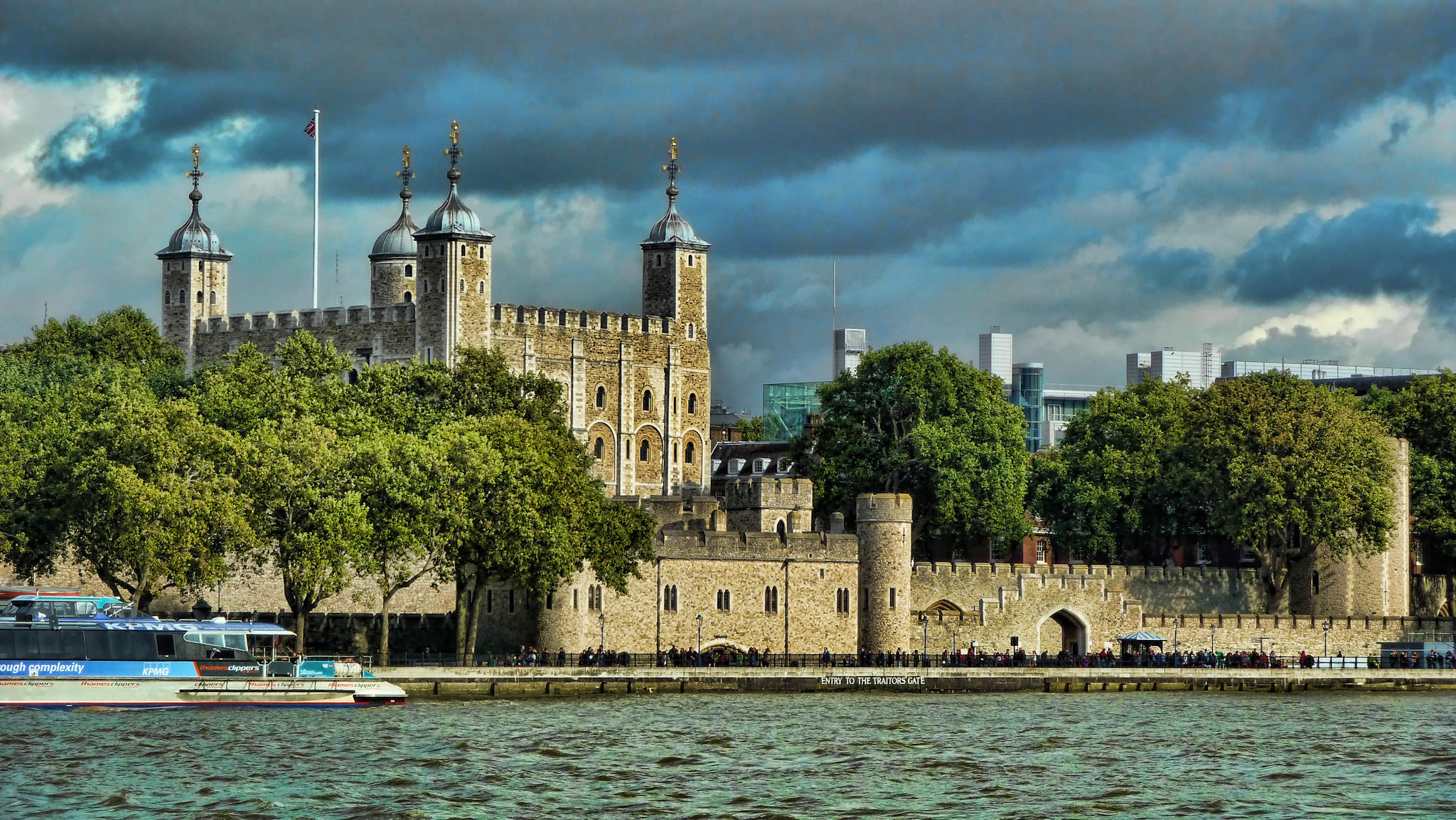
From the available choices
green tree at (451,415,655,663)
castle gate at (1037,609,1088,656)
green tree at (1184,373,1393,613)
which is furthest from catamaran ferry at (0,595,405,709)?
green tree at (1184,373,1393,613)

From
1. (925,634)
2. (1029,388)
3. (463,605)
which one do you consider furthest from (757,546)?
(1029,388)

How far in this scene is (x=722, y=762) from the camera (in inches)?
2212

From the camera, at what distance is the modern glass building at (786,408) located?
142375 millimetres

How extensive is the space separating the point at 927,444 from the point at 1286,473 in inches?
486

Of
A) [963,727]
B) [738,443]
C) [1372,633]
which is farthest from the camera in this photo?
[738,443]

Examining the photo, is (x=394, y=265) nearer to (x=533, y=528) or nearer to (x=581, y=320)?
(x=581, y=320)

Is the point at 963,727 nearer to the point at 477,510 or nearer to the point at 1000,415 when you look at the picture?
the point at 477,510

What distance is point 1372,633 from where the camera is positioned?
9125 cm

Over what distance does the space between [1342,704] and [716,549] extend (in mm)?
19077

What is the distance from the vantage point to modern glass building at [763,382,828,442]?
142375 mm

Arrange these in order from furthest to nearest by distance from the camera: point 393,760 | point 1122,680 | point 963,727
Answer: point 1122,680
point 963,727
point 393,760

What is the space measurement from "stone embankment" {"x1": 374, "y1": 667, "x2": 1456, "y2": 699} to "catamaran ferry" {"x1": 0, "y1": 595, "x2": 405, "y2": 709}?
3454 mm

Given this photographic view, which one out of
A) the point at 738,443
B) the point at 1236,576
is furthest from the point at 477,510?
the point at 738,443

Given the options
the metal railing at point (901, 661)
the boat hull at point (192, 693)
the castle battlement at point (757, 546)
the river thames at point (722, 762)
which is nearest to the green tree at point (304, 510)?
the metal railing at point (901, 661)
